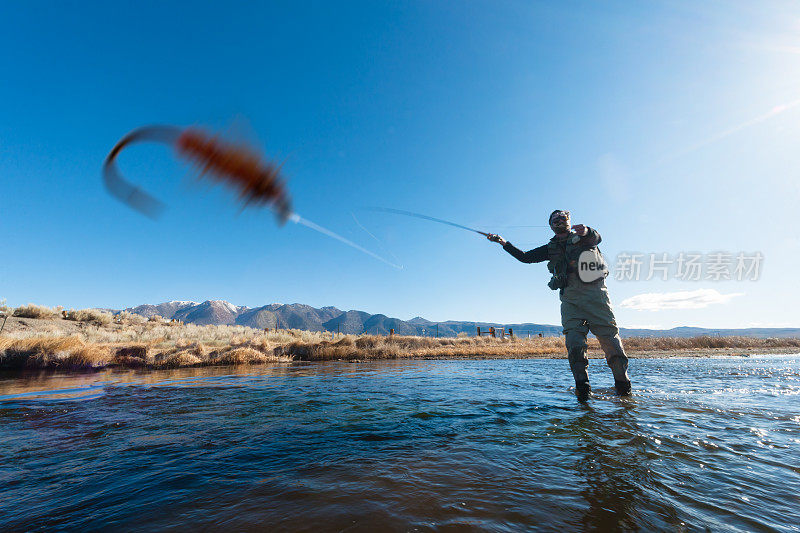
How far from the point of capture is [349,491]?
254 centimetres

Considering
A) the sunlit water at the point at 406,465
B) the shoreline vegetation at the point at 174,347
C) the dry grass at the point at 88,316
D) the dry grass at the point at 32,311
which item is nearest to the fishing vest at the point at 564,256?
the sunlit water at the point at 406,465

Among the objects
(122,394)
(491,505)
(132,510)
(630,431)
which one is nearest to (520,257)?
(630,431)

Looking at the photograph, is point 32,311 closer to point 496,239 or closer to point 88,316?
point 88,316

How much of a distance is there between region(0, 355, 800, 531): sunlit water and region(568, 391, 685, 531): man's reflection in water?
0.02m

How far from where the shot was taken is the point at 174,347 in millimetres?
17469

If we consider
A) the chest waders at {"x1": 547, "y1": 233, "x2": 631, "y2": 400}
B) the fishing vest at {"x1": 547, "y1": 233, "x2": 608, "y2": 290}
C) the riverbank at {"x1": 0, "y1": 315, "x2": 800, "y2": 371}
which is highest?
the fishing vest at {"x1": 547, "y1": 233, "x2": 608, "y2": 290}

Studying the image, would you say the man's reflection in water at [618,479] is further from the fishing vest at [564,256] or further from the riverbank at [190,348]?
the riverbank at [190,348]

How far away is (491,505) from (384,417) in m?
3.14

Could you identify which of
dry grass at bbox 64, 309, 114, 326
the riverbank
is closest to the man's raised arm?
the riverbank

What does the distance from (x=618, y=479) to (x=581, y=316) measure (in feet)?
14.1

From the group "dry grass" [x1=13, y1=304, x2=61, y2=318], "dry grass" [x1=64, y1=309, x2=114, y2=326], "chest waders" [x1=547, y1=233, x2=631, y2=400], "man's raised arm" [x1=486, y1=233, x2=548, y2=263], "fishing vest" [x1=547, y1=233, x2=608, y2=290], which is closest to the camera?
"chest waders" [x1=547, y1=233, x2=631, y2=400]

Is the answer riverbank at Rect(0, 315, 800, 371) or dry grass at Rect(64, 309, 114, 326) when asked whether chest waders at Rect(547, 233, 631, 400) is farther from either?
dry grass at Rect(64, 309, 114, 326)

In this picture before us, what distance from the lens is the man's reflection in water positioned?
6.73ft

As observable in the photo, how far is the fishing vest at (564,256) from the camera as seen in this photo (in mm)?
6633
